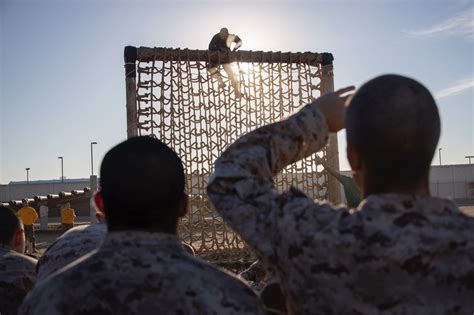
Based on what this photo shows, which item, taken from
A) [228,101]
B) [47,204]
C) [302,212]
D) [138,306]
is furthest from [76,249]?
[47,204]

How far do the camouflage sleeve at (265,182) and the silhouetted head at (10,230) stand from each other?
2.43 metres

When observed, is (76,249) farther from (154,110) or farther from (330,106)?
(154,110)

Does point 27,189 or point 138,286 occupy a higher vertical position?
point 138,286

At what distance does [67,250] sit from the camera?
289cm

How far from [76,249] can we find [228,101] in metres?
5.32

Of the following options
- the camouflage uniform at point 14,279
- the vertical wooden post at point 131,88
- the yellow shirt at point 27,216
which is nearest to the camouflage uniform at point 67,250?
the camouflage uniform at point 14,279

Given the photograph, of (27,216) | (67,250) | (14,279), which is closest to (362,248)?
(67,250)

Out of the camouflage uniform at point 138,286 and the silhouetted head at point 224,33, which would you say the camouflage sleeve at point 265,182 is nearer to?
the camouflage uniform at point 138,286

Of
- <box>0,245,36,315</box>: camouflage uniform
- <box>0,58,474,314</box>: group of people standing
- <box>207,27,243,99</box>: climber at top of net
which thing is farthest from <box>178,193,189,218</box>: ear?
<box>207,27,243,99</box>: climber at top of net

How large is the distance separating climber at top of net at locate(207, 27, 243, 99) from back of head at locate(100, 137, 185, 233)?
601 cm

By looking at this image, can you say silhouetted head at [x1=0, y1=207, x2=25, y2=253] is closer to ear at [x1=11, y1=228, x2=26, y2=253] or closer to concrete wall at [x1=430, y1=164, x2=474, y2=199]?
ear at [x1=11, y1=228, x2=26, y2=253]

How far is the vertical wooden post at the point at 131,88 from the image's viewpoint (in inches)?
283

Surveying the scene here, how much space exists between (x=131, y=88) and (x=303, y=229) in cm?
586

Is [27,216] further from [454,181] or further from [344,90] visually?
[454,181]
